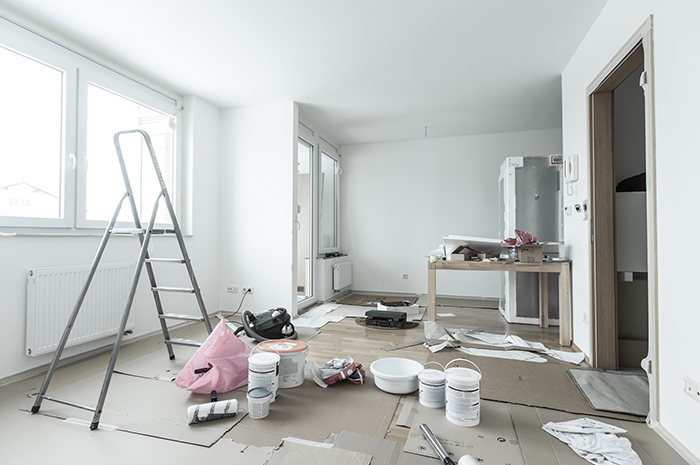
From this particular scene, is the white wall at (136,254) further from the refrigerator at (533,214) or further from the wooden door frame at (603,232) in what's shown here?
the refrigerator at (533,214)

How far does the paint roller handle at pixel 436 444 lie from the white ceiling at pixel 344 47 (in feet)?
8.44

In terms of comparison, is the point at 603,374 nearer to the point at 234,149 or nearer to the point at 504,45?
the point at 504,45

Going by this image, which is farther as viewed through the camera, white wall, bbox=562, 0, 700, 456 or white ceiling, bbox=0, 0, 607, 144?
white ceiling, bbox=0, 0, 607, 144

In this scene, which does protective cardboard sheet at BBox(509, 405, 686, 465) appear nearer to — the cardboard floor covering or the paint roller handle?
the cardboard floor covering

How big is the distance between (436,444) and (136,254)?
298 cm

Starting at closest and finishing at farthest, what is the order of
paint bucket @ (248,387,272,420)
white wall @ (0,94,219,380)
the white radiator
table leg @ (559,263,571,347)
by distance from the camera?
paint bucket @ (248,387,272,420), white wall @ (0,94,219,380), table leg @ (559,263,571,347), the white radiator

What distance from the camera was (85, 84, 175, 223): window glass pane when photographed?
297cm

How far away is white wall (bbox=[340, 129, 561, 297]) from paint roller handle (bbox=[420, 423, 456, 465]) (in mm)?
4047

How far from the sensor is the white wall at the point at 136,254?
2.32 m

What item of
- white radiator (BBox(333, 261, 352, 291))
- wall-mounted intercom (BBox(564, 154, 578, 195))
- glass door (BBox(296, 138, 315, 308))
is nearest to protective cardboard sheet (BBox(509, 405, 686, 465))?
wall-mounted intercom (BBox(564, 154, 578, 195))

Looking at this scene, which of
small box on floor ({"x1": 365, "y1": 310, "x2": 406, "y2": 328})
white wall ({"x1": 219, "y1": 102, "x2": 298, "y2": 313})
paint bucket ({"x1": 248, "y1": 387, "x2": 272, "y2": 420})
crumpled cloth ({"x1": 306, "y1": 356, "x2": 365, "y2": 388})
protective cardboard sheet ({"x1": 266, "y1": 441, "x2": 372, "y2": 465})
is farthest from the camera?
white wall ({"x1": 219, "y1": 102, "x2": 298, "y2": 313})

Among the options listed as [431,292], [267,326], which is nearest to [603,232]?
[431,292]

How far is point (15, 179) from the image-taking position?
8.00 ft

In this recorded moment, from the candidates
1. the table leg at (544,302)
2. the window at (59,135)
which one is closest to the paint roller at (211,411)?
the window at (59,135)
